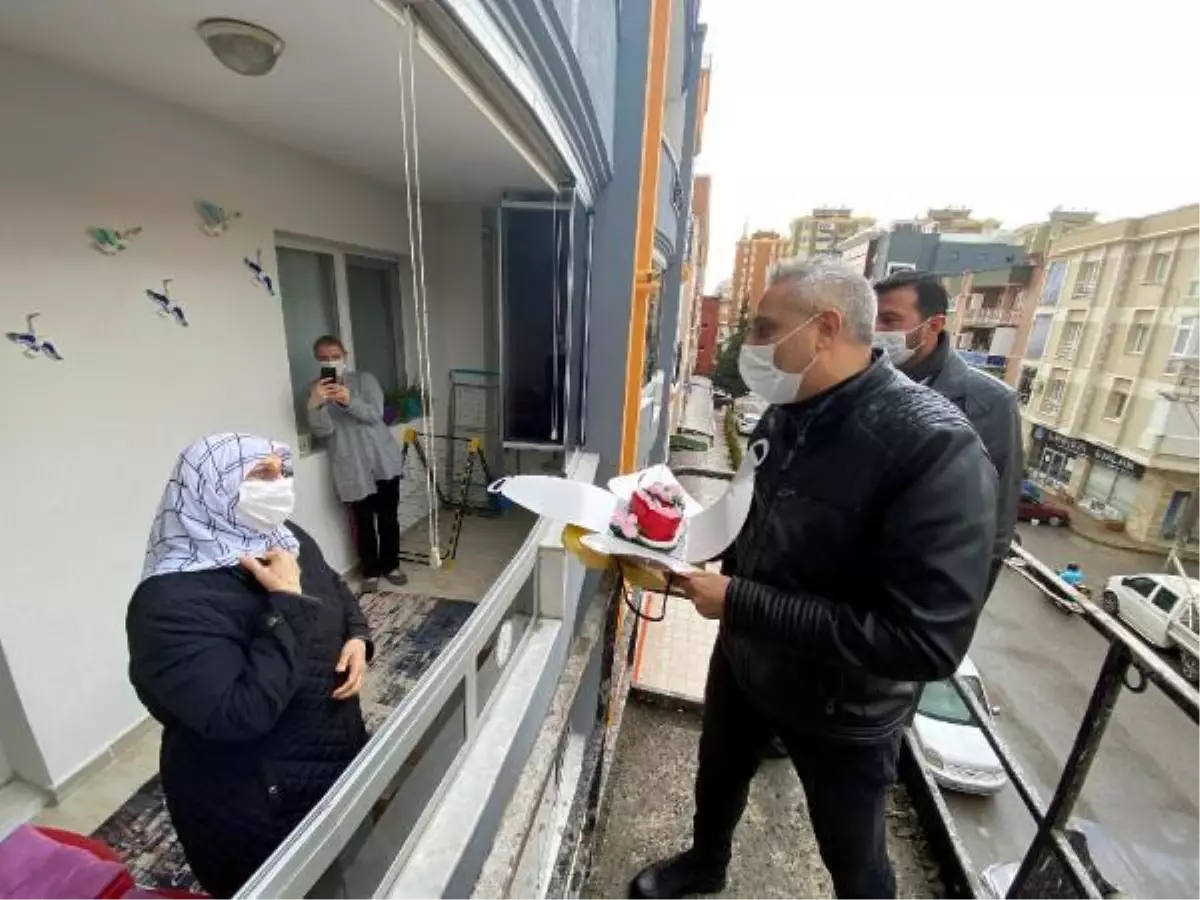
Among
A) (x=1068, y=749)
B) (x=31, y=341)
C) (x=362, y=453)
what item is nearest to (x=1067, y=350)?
(x=1068, y=749)

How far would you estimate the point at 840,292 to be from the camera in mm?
1129

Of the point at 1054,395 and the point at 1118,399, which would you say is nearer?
the point at 1118,399

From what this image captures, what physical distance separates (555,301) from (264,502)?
2.93 m

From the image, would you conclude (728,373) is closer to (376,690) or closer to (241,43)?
(376,690)

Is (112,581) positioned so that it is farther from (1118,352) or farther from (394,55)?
(1118,352)

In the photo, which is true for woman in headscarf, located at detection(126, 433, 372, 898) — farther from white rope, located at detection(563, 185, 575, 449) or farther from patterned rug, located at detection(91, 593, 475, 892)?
white rope, located at detection(563, 185, 575, 449)

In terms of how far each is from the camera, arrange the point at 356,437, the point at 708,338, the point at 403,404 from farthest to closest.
Result: 1. the point at 708,338
2. the point at 403,404
3. the point at 356,437

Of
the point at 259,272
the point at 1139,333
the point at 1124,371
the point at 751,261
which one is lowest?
the point at 1124,371

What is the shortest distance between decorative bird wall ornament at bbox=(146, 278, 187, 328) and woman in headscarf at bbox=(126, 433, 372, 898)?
5.50 ft

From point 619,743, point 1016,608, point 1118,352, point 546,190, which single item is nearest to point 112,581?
point 619,743

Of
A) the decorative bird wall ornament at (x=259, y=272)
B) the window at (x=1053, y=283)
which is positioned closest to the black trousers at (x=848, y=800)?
the decorative bird wall ornament at (x=259, y=272)

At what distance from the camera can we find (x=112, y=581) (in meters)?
2.40

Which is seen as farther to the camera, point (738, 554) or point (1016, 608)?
point (1016, 608)

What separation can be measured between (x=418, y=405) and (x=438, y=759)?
11.8 ft
